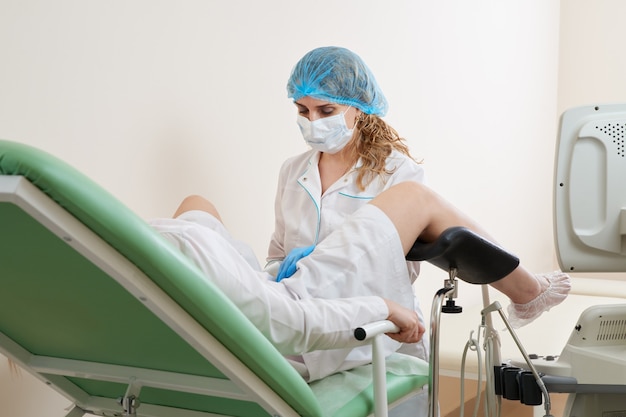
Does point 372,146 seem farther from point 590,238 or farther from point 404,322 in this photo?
point 404,322

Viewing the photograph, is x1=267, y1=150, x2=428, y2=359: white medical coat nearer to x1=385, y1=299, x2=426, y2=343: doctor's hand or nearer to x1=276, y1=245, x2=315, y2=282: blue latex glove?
x1=276, y1=245, x2=315, y2=282: blue latex glove

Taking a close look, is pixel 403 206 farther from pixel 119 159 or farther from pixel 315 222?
pixel 119 159

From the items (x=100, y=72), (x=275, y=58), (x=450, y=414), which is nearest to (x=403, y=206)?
(x=100, y=72)

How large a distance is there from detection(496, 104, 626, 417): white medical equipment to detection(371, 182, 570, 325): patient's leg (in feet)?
0.32

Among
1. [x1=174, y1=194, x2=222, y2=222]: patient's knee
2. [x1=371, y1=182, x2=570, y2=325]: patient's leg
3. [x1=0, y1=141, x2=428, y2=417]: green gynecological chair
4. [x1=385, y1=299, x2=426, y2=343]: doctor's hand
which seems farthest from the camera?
[x1=174, y1=194, x2=222, y2=222]: patient's knee

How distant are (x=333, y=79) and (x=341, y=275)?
0.78 m

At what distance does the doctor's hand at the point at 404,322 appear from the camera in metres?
1.47

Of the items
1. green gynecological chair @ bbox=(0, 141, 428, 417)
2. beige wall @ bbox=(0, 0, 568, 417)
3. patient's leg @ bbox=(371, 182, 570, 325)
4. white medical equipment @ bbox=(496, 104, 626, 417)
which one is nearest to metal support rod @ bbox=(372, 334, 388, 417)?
green gynecological chair @ bbox=(0, 141, 428, 417)

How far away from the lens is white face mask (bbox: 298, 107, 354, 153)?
213 centimetres

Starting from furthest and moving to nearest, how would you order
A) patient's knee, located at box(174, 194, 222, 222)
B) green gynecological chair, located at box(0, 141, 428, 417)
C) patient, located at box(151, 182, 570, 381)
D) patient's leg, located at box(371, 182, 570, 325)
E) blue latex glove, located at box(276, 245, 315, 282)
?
patient's knee, located at box(174, 194, 222, 222), blue latex glove, located at box(276, 245, 315, 282), patient's leg, located at box(371, 182, 570, 325), patient, located at box(151, 182, 570, 381), green gynecological chair, located at box(0, 141, 428, 417)

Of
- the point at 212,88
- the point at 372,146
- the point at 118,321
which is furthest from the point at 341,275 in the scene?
the point at 212,88

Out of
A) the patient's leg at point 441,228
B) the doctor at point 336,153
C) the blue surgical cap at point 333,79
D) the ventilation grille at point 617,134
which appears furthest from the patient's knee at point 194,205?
the ventilation grille at point 617,134

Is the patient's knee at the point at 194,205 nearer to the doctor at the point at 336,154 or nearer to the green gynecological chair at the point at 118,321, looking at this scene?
the doctor at the point at 336,154

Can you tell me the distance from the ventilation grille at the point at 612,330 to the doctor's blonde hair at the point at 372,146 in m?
0.66
